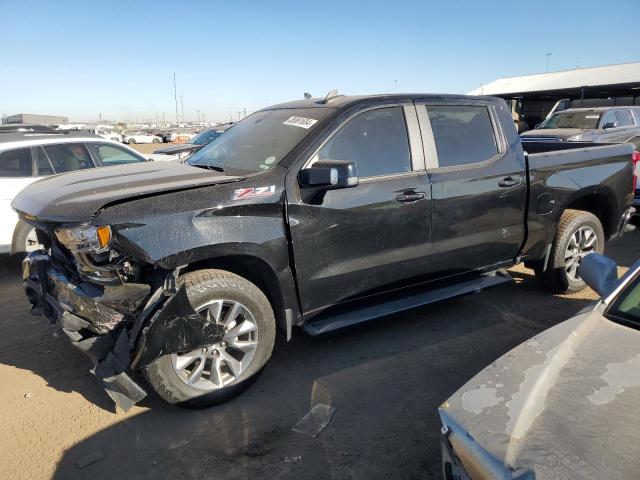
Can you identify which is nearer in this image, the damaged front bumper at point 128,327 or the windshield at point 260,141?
the damaged front bumper at point 128,327

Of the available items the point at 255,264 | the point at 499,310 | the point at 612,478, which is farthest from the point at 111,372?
the point at 499,310

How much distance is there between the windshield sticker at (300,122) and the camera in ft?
12.3

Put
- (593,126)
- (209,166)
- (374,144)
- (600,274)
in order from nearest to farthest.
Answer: (600,274) < (374,144) < (209,166) < (593,126)

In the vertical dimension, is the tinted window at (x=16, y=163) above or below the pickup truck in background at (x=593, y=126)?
below

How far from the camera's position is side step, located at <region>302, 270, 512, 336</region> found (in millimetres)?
3629

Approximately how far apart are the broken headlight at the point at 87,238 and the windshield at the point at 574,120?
A: 13.0 meters

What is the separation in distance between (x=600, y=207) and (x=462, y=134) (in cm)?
209

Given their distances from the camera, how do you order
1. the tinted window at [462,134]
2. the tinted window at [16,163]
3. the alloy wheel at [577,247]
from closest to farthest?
the tinted window at [462,134] < the alloy wheel at [577,247] < the tinted window at [16,163]

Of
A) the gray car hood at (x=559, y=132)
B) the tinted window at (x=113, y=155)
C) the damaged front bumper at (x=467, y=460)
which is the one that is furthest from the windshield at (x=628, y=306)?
the gray car hood at (x=559, y=132)

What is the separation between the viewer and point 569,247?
5.02 meters

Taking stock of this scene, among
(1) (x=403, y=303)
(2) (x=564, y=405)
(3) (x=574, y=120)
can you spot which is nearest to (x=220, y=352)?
(1) (x=403, y=303)

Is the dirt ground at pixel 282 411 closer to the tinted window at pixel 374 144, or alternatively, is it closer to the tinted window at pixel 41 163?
the tinted window at pixel 374 144

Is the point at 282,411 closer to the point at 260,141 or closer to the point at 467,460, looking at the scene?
the point at 467,460

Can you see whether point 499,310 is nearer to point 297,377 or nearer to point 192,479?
point 297,377
